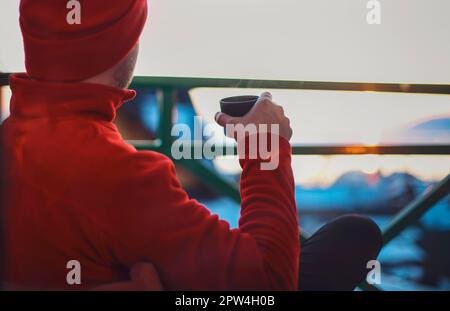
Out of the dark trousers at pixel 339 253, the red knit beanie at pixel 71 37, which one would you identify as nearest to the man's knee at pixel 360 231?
the dark trousers at pixel 339 253

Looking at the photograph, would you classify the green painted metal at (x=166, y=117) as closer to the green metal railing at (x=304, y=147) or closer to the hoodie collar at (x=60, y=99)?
the green metal railing at (x=304, y=147)

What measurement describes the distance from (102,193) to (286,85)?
0.78m

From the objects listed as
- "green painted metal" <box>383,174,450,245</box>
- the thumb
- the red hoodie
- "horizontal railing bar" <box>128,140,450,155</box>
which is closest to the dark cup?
the thumb

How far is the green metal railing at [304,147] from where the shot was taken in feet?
3.78

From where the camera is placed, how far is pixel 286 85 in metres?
1.18

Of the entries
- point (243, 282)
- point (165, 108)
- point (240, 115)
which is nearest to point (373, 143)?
point (165, 108)

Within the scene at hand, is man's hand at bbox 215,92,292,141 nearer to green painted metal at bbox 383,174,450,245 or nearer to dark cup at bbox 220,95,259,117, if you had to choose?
dark cup at bbox 220,95,259,117

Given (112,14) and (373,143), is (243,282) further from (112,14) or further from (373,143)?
(373,143)

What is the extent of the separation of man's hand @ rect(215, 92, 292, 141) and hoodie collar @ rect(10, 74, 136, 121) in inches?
7.3

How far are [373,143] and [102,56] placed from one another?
0.91 metres

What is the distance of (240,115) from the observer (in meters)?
0.67

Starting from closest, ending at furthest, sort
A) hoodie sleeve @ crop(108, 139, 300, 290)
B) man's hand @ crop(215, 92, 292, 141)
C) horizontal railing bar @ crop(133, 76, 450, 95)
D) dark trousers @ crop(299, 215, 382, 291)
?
hoodie sleeve @ crop(108, 139, 300, 290), man's hand @ crop(215, 92, 292, 141), dark trousers @ crop(299, 215, 382, 291), horizontal railing bar @ crop(133, 76, 450, 95)

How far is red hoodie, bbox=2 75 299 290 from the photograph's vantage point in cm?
50

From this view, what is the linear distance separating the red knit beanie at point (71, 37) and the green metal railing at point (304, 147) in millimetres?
550
